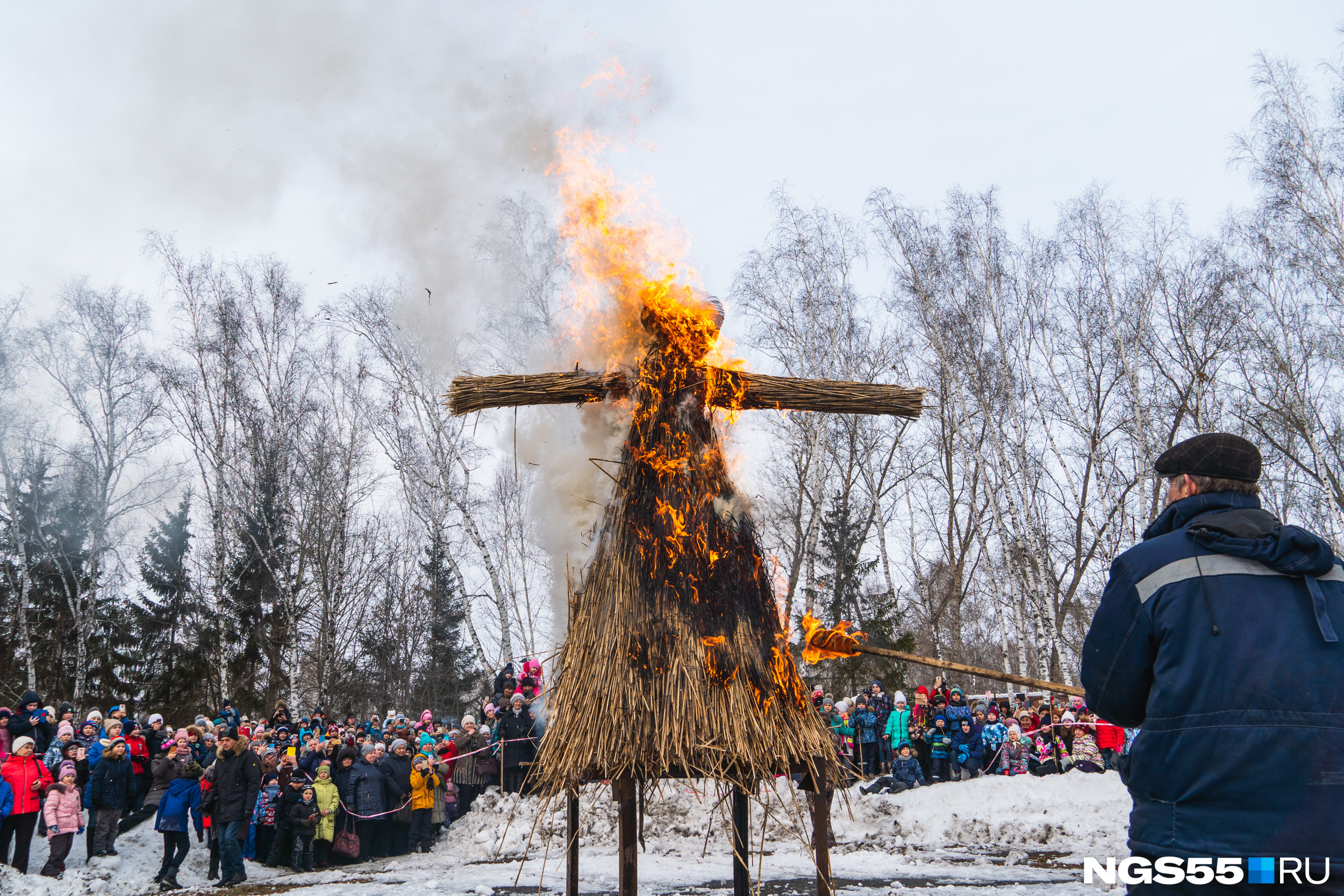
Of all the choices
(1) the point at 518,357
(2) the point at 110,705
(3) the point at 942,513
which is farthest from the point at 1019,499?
(2) the point at 110,705

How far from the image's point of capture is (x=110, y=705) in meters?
24.0

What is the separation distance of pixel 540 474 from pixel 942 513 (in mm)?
24633

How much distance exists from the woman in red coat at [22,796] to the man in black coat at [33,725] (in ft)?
5.05

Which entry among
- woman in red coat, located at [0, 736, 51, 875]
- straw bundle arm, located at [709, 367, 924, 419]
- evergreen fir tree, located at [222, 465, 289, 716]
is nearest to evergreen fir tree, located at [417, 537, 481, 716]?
evergreen fir tree, located at [222, 465, 289, 716]

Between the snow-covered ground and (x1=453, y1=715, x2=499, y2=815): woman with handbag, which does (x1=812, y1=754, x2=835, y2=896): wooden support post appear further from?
(x1=453, y1=715, x2=499, y2=815): woman with handbag

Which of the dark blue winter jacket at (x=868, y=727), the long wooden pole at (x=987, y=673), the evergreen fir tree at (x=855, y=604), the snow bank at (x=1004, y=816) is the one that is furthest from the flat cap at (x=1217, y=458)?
the evergreen fir tree at (x=855, y=604)

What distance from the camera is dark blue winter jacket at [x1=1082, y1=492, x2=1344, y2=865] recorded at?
7.45ft

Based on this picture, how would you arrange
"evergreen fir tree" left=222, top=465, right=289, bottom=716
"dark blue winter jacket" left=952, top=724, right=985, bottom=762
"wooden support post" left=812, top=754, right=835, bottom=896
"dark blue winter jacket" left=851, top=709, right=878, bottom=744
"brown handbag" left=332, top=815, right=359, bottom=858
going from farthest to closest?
"evergreen fir tree" left=222, top=465, right=289, bottom=716, "dark blue winter jacket" left=851, top=709, right=878, bottom=744, "dark blue winter jacket" left=952, top=724, right=985, bottom=762, "brown handbag" left=332, top=815, right=359, bottom=858, "wooden support post" left=812, top=754, right=835, bottom=896

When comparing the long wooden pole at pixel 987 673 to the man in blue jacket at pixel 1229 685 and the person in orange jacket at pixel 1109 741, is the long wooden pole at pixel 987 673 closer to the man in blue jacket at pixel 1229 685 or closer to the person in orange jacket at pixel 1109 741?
the man in blue jacket at pixel 1229 685

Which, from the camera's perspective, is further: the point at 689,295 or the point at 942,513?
the point at 942,513

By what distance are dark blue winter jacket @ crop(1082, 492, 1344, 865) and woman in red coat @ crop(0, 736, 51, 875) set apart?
11536 mm

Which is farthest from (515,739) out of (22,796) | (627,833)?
(627,833)

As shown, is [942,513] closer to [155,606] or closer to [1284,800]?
[155,606]

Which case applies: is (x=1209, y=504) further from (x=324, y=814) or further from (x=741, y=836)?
(x=324, y=814)
